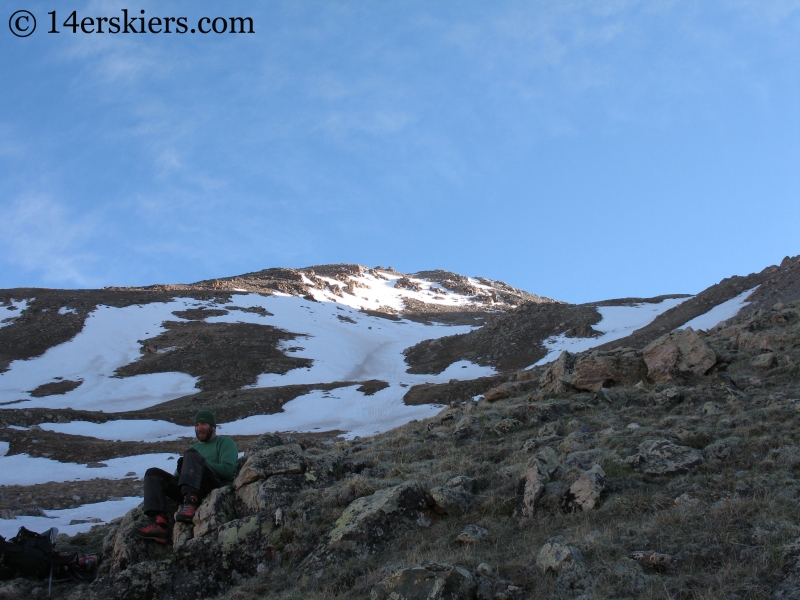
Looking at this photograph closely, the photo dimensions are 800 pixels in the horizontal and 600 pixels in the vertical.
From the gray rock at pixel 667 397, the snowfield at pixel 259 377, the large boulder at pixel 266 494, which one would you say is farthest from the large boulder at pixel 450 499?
the snowfield at pixel 259 377

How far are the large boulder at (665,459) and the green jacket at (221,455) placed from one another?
5796mm

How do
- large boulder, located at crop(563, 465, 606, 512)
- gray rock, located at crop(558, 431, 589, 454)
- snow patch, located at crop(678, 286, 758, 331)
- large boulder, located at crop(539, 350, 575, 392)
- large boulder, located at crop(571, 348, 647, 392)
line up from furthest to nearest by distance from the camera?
snow patch, located at crop(678, 286, 758, 331) → large boulder, located at crop(539, 350, 575, 392) → large boulder, located at crop(571, 348, 647, 392) → gray rock, located at crop(558, 431, 589, 454) → large boulder, located at crop(563, 465, 606, 512)

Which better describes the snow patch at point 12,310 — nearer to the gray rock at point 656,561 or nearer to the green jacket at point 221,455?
the green jacket at point 221,455

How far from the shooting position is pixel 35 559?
645 centimetres

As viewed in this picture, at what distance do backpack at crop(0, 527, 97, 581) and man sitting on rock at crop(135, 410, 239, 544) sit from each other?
92 centimetres

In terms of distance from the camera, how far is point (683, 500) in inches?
226

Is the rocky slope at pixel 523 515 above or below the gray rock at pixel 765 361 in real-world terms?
below

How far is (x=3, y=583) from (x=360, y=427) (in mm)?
20885

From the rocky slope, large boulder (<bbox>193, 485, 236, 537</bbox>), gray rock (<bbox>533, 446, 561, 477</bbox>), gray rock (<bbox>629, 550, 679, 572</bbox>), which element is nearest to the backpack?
the rocky slope

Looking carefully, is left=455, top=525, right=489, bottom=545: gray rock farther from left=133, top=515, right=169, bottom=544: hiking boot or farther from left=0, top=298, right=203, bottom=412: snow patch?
left=0, top=298, right=203, bottom=412: snow patch

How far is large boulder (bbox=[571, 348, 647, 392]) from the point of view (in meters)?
13.2

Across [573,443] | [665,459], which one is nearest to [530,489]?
[665,459]

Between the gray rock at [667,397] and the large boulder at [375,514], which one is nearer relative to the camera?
the large boulder at [375,514]

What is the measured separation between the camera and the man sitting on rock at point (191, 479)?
22.4 feet
